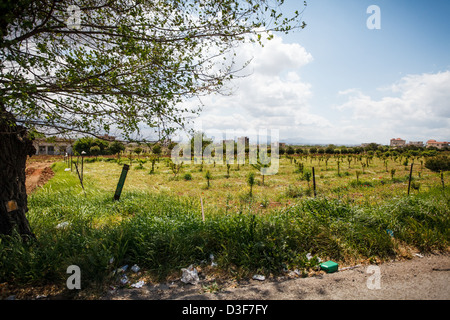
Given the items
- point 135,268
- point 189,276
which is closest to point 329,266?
point 189,276

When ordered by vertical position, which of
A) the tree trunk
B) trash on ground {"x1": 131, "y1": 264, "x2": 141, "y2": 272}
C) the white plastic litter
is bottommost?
the white plastic litter

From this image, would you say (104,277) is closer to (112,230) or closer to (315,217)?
(112,230)

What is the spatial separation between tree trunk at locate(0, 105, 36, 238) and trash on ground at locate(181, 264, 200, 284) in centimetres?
270

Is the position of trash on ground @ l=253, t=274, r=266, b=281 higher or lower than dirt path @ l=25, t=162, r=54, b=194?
lower

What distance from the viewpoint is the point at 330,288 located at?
9.37 feet

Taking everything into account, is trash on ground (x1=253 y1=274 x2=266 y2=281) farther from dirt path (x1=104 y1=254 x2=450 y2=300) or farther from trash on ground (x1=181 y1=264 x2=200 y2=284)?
trash on ground (x1=181 y1=264 x2=200 y2=284)

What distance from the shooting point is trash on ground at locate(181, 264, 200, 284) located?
306cm

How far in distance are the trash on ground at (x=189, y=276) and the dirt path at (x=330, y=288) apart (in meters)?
0.08

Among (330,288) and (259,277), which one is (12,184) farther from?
(330,288)

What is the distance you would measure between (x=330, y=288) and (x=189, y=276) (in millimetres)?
1819

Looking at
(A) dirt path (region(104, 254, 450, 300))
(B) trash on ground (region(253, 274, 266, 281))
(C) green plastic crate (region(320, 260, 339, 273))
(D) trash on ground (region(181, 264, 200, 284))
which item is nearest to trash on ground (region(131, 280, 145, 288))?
(A) dirt path (region(104, 254, 450, 300))

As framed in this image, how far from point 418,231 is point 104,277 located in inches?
202

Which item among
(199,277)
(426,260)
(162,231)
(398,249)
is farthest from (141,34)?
(426,260)

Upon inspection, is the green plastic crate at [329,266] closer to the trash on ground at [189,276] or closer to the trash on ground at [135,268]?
the trash on ground at [189,276]
